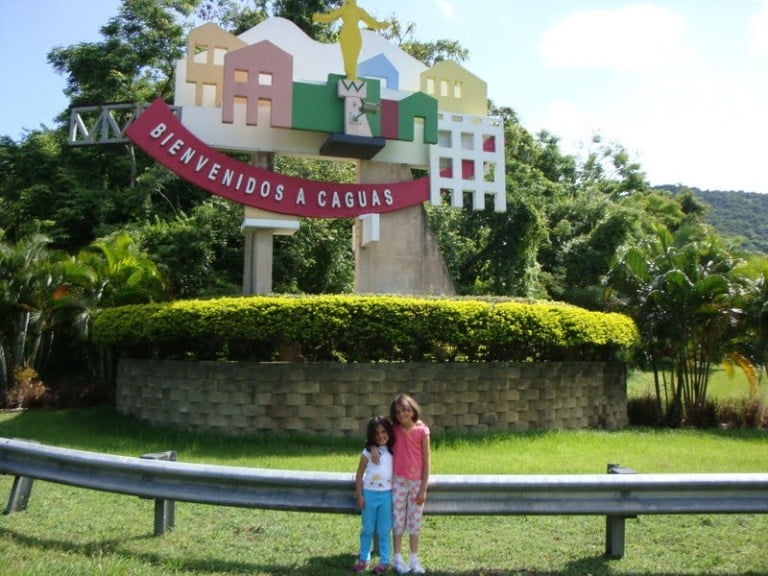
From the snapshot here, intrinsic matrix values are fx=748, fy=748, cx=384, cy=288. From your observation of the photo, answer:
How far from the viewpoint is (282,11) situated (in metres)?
24.7

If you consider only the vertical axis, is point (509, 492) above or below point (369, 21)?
below

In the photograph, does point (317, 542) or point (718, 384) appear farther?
point (718, 384)

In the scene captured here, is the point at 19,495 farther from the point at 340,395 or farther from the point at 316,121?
the point at 316,121

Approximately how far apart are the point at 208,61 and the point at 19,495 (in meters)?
8.12

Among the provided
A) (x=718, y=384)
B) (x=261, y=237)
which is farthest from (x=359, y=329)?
(x=718, y=384)

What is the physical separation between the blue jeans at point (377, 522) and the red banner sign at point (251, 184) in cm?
795

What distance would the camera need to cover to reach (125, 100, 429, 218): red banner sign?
11500 mm

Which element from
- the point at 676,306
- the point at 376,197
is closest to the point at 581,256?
the point at 676,306

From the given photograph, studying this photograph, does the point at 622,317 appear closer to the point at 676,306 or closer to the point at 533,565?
the point at 676,306

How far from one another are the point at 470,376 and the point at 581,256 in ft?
41.9

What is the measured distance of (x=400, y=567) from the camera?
460cm

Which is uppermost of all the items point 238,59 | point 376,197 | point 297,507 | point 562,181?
point 562,181

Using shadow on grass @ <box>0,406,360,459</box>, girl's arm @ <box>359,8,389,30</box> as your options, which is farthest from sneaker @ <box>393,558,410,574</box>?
girl's arm @ <box>359,8,389,30</box>

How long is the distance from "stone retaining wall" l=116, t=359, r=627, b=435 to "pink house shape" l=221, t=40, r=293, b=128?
4046mm
